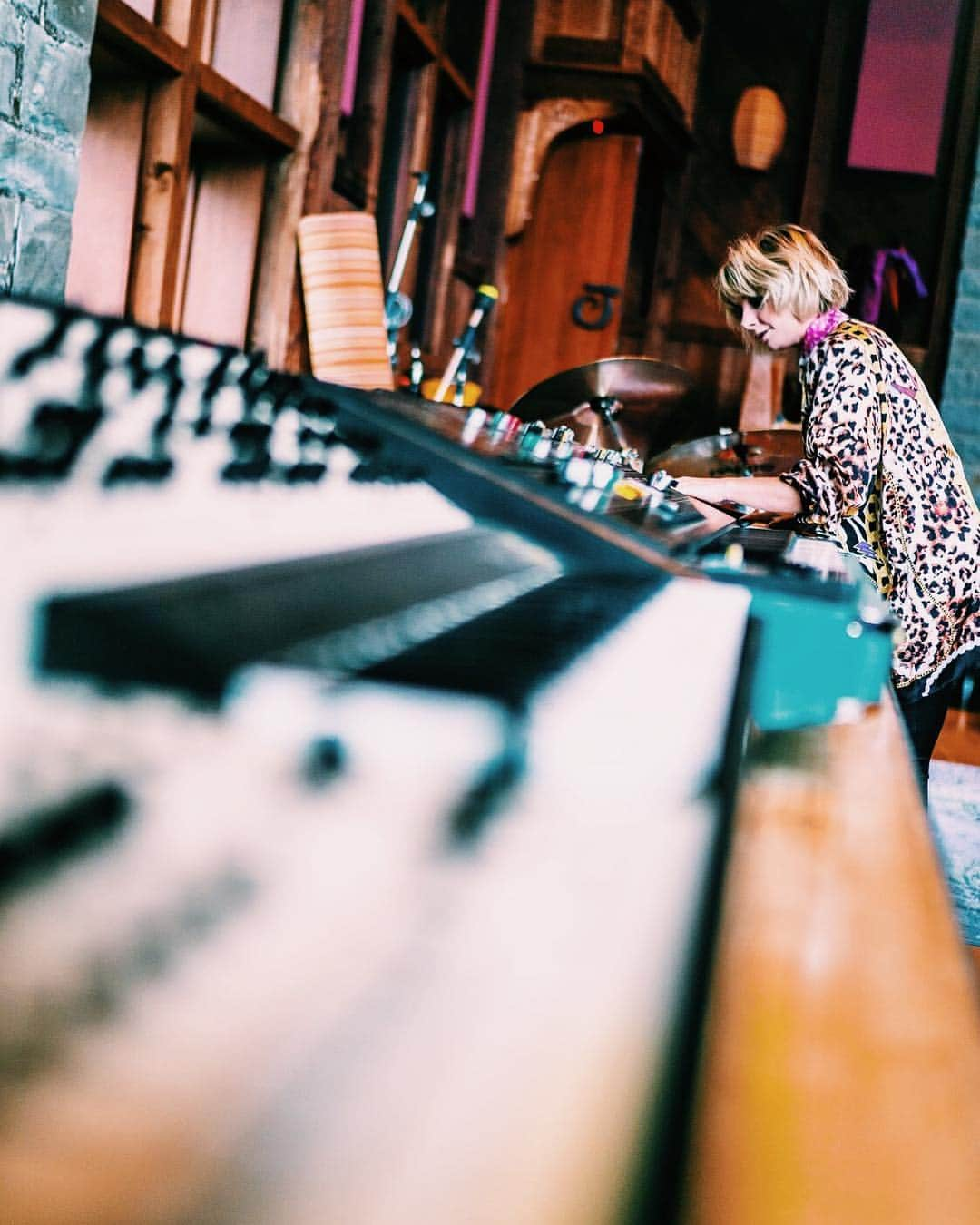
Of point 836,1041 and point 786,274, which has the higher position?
point 786,274

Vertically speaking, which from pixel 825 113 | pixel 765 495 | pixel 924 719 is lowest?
pixel 924 719

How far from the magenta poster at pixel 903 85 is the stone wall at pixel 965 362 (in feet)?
2.51

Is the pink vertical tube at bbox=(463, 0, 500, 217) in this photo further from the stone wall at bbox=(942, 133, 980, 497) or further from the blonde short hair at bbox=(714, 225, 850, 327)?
the blonde short hair at bbox=(714, 225, 850, 327)

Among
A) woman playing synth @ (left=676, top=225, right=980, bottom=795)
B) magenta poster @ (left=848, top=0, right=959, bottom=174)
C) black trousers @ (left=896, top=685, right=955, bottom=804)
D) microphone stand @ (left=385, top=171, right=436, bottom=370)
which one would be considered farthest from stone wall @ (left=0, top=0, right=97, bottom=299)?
magenta poster @ (left=848, top=0, right=959, bottom=174)

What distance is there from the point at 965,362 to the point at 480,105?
10.3 ft

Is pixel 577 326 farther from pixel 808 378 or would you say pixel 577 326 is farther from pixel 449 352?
pixel 808 378

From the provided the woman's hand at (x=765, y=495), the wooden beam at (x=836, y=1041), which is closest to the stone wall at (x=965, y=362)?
the woman's hand at (x=765, y=495)

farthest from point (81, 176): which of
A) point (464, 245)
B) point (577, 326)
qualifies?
point (577, 326)

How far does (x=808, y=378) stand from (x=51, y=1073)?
1823 mm

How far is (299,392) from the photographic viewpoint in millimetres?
901

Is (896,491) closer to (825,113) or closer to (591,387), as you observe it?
(591,387)

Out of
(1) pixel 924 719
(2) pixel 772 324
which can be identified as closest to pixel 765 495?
(2) pixel 772 324

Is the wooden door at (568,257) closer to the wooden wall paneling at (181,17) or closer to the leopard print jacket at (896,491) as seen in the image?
the wooden wall paneling at (181,17)

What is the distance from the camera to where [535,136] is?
5574 millimetres
